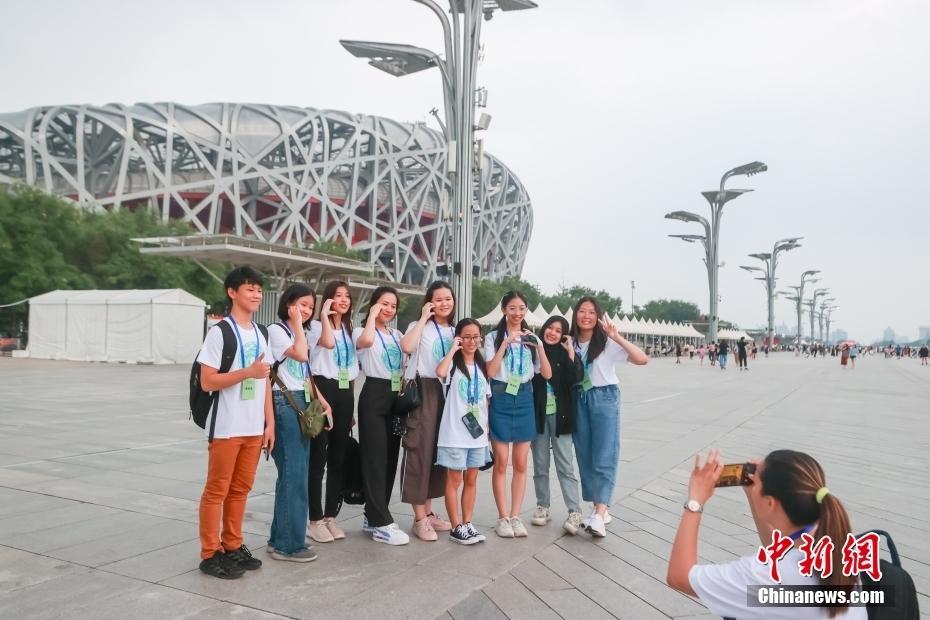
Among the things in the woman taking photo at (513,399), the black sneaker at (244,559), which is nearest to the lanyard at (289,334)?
the black sneaker at (244,559)

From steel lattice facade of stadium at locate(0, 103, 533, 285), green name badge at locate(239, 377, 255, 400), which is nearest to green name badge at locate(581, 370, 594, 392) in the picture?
green name badge at locate(239, 377, 255, 400)

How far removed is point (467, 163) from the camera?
10.4 meters

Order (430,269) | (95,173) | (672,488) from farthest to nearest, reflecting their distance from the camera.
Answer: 1. (430,269)
2. (95,173)
3. (672,488)

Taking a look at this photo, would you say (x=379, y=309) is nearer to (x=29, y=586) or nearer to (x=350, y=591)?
(x=350, y=591)

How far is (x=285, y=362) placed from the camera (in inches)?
161

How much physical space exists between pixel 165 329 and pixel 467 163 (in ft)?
58.4

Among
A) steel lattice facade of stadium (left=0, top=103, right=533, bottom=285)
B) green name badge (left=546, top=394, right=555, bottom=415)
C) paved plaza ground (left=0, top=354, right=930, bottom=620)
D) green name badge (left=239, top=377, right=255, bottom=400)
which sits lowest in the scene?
paved plaza ground (left=0, top=354, right=930, bottom=620)

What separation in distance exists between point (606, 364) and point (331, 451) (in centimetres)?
197

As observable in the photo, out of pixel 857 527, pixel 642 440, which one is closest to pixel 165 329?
pixel 642 440

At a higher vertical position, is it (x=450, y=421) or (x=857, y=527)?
(x=450, y=421)

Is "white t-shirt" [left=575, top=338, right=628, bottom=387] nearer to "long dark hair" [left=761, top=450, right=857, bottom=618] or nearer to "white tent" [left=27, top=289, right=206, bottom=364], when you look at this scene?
"long dark hair" [left=761, top=450, right=857, bottom=618]

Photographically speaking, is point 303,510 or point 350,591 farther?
point 303,510

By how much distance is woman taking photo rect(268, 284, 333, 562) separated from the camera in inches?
155

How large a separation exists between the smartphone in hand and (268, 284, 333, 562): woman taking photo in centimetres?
256
